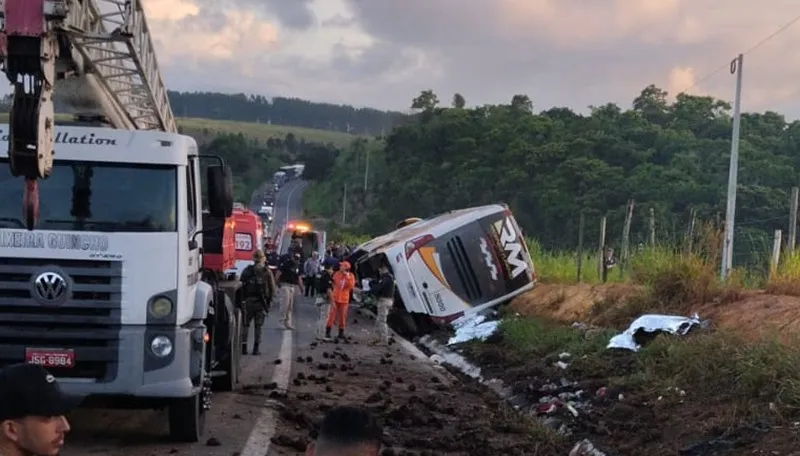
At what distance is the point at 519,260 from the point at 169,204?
1737cm

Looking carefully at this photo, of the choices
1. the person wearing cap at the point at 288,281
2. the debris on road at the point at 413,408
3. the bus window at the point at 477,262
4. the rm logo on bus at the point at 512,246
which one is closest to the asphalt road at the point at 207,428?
the debris on road at the point at 413,408

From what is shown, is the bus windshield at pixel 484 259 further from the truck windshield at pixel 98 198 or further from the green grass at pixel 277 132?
the green grass at pixel 277 132

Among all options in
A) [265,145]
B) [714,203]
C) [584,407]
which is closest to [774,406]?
[584,407]

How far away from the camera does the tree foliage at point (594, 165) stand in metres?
34.6

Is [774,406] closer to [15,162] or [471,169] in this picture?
[15,162]

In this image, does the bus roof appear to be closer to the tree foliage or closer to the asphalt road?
the tree foliage

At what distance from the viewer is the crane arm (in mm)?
8133

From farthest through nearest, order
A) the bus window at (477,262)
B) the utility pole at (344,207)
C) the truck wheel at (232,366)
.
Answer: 1. the utility pole at (344,207)
2. the bus window at (477,262)
3. the truck wheel at (232,366)

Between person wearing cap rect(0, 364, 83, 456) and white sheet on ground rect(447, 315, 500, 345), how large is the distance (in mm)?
18301

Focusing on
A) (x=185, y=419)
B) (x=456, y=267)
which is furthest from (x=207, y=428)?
(x=456, y=267)

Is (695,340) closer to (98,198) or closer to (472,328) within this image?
(98,198)

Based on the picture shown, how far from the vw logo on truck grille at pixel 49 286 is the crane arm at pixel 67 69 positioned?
0.49 meters

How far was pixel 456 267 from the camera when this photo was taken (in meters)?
25.3

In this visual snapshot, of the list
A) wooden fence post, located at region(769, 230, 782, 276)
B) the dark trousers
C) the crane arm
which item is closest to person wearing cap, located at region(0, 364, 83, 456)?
the crane arm
